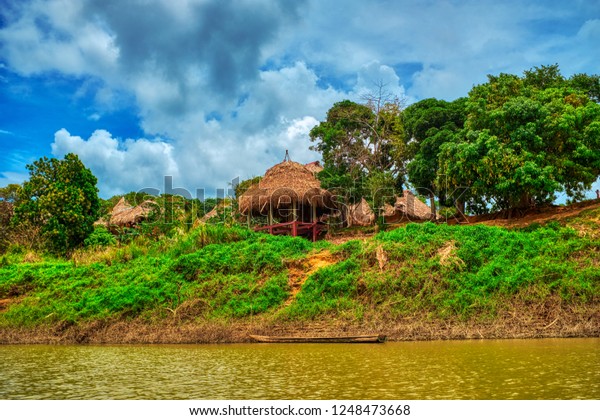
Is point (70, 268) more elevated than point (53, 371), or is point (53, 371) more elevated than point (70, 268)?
point (70, 268)

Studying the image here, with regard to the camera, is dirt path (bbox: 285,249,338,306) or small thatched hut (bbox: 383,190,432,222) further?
small thatched hut (bbox: 383,190,432,222)

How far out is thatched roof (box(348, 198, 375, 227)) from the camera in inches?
965

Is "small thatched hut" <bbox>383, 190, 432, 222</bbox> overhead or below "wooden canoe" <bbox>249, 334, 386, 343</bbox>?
overhead

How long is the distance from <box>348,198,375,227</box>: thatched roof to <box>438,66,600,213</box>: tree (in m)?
5.41

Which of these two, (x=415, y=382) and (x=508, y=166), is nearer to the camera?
(x=415, y=382)

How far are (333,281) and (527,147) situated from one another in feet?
32.0

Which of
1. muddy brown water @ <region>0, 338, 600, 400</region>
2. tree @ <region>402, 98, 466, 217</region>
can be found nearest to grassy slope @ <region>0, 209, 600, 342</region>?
muddy brown water @ <region>0, 338, 600, 400</region>

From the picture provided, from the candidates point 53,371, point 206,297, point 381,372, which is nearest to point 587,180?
point 206,297

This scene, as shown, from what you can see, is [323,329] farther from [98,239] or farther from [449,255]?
[98,239]

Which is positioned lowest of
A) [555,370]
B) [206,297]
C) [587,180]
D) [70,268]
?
[555,370]

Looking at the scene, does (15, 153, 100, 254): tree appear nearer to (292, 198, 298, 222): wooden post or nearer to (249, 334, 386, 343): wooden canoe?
(292, 198, 298, 222): wooden post

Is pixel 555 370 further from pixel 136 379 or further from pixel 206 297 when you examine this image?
pixel 206 297
